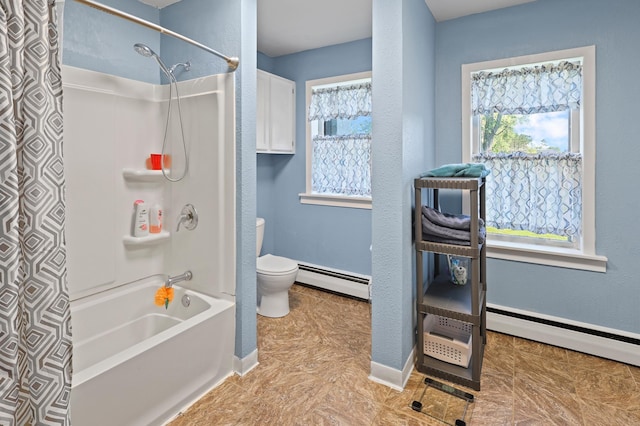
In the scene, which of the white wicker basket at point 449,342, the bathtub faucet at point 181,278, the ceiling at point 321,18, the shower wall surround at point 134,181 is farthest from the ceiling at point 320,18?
the white wicker basket at point 449,342

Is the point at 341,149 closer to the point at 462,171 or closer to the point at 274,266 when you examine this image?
the point at 274,266

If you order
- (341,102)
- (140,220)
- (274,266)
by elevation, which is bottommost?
(274,266)

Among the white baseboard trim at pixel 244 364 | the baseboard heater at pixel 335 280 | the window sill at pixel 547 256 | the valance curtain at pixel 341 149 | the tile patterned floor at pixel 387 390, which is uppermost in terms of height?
the valance curtain at pixel 341 149

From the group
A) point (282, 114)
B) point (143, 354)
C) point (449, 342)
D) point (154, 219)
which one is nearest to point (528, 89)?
point (449, 342)

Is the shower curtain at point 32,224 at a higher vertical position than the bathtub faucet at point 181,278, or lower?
higher

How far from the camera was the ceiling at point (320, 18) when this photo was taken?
253 cm

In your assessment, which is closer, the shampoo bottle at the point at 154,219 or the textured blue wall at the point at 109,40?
the textured blue wall at the point at 109,40

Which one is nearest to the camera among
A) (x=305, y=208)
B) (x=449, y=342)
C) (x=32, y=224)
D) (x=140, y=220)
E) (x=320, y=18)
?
(x=32, y=224)

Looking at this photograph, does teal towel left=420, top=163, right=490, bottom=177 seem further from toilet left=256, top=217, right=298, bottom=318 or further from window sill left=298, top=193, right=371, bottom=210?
toilet left=256, top=217, right=298, bottom=318

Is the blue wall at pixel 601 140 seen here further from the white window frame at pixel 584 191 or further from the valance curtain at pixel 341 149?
the valance curtain at pixel 341 149

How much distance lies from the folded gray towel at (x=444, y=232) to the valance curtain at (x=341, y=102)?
1558mm

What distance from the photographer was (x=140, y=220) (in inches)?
93.4

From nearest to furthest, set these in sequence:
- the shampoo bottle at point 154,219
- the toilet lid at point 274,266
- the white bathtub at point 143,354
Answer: the white bathtub at point 143,354 → the shampoo bottle at point 154,219 → the toilet lid at point 274,266

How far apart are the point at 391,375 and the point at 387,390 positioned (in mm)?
86
